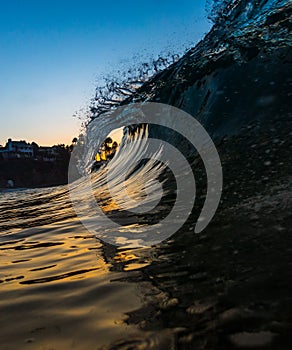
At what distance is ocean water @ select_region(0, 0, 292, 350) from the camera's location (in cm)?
88

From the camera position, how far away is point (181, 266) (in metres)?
1.38

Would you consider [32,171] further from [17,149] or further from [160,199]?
[160,199]

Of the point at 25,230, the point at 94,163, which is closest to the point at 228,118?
the point at 25,230

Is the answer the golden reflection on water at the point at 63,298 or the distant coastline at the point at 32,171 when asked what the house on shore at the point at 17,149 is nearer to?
the distant coastline at the point at 32,171

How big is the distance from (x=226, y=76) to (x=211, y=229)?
3399 millimetres

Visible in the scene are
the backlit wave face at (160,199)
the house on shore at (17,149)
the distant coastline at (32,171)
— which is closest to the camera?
the backlit wave face at (160,199)

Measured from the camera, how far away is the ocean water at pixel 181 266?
0.88 meters

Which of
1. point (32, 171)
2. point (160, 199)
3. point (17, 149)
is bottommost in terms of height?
point (160, 199)

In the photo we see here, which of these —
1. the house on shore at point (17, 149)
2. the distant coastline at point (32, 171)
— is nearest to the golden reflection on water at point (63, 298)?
the distant coastline at point (32, 171)

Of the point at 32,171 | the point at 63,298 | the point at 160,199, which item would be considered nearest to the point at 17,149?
→ the point at 32,171

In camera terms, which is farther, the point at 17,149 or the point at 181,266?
the point at 17,149

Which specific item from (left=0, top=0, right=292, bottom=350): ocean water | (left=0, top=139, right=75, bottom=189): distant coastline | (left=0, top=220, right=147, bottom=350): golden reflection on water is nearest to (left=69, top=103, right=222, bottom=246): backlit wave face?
(left=0, top=0, right=292, bottom=350): ocean water

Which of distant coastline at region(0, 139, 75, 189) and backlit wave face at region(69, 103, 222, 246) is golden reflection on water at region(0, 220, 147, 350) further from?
distant coastline at region(0, 139, 75, 189)

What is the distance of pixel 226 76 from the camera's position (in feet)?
15.2
